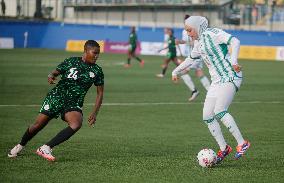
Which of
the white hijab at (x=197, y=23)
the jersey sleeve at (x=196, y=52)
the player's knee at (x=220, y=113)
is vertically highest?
the white hijab at (x=197, y=23)

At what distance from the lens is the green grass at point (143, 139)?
1106 centimetres

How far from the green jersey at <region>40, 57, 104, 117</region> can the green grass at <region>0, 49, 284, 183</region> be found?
840 millimetres

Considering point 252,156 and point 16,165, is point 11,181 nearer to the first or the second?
point 16,165

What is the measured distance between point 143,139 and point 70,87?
3.44m

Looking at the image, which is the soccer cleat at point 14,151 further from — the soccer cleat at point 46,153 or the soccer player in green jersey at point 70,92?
the soccer cleat at point 46,153

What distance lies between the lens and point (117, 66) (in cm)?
4466

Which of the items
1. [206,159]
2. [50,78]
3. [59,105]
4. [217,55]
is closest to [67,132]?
[59,105]

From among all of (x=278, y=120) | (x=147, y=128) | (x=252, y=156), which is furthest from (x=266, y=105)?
(x=252, y=156)

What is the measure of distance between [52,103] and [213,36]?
2757 millimetres

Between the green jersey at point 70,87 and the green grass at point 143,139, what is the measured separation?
0.84 metres

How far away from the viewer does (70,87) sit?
1218cm

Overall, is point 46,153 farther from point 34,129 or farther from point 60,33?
point 60,33

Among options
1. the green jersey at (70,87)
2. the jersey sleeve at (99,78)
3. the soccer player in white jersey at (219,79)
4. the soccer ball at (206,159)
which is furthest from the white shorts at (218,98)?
the green jersey at (70,87)

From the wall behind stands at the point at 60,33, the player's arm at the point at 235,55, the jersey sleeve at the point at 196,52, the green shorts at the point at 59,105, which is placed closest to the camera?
the player's arm at the point at 235,55
